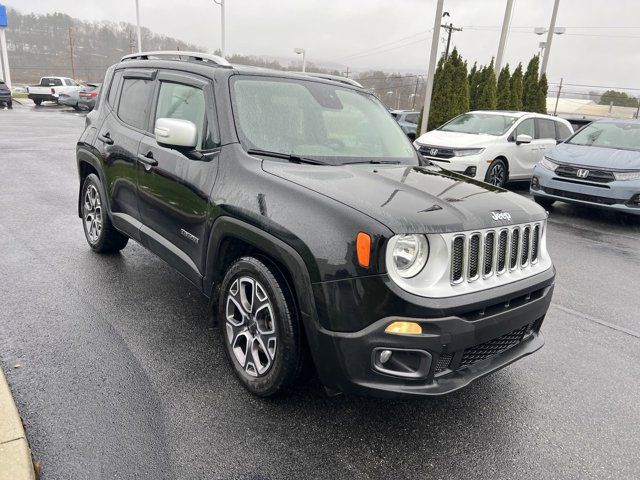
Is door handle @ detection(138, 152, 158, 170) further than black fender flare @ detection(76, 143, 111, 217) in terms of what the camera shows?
No

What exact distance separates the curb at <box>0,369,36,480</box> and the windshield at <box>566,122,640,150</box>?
9.38m

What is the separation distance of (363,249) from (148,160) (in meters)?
2.22

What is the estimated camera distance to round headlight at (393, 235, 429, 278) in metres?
2.33

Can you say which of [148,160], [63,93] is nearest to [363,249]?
[148,160]

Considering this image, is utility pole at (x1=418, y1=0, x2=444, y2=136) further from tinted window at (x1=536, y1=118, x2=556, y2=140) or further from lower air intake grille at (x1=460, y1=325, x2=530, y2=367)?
lower air intake grille at (x1=460, y1=325, x2=530, y2=367)

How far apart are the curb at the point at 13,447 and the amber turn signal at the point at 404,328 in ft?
5.52

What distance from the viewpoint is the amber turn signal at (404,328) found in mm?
2262

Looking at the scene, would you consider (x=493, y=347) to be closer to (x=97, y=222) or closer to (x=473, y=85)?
(x=97, y=222)

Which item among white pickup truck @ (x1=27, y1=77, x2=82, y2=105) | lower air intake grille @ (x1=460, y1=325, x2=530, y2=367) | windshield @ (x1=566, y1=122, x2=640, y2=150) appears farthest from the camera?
white pickup truck @ (x1=27, y1=77, x2=82, y2=105)

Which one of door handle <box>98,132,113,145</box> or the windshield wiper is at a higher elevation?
the windshield wiper

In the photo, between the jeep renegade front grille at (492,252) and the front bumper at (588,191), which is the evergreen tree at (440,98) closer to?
the front bumper at (588,191)

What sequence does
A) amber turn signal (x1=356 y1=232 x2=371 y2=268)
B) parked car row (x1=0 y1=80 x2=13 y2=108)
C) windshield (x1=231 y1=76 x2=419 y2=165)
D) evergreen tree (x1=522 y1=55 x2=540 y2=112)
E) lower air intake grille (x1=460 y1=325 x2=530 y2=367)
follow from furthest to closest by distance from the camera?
1. parked car row (x1=0 y1=80 x2=13 y2=108)
2. evergreen tree (x1=522 y1=55 x2=540 y2=112)
3. windshield (x1=231 y1=76 x2=419 y2=165)
4. lower air intake grille (x1=460 y1=325 x2=530 y2=367)
5. amber turn signal (x1=356 y1=232 x2=371 y2=268)

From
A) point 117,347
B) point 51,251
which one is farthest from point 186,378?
point 51,251

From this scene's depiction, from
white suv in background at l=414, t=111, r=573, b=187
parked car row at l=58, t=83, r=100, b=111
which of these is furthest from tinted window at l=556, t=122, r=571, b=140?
parked car row at l=58, t=83, r=100, b=111
